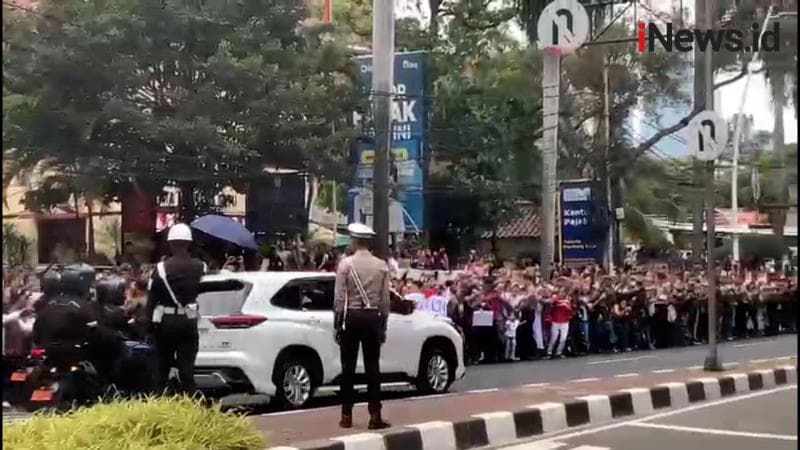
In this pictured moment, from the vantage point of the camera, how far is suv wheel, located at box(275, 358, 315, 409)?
9.39 meters

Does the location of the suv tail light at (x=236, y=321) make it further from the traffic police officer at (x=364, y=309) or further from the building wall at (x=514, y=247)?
the building wall at (x=514, y=247)

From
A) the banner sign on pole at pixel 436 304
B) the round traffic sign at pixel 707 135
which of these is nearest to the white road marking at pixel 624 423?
the round traffic sign at pixel 707 135

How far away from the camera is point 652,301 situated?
15.1 metres

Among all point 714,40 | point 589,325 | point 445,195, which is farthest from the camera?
point 589,325

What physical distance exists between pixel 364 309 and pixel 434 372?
12.0 feet

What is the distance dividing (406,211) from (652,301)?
378 cm

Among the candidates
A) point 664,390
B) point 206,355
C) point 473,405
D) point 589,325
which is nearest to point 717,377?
point 664,390

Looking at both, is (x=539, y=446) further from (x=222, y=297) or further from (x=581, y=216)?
(x=581, y=216)

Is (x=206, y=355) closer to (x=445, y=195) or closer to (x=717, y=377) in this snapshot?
(x=717, y=377)

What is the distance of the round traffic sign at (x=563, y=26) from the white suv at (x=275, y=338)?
3267 mm

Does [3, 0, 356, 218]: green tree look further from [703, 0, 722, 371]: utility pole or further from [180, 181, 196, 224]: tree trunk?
[703, 0, 722, 371]: utility pole

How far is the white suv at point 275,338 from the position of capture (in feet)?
30.0

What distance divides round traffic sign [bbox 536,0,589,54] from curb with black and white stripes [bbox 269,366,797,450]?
3.37 metres

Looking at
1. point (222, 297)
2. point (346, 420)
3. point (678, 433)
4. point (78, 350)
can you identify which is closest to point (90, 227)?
point (222, 297)
